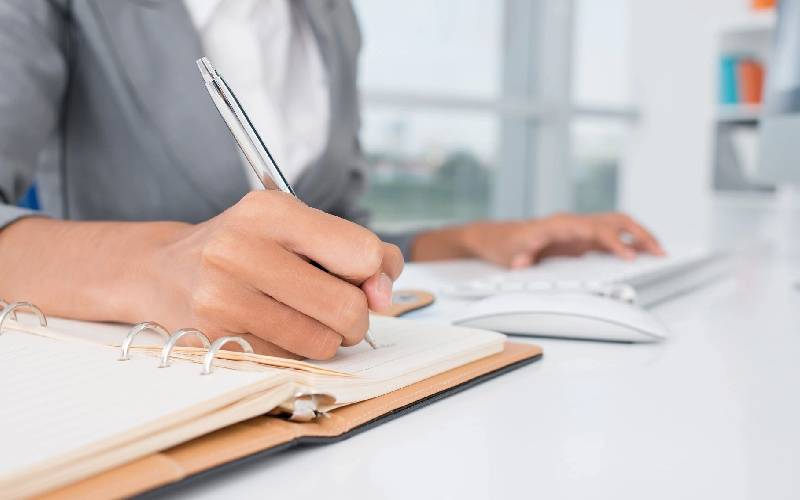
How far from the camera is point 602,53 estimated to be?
13.3ft

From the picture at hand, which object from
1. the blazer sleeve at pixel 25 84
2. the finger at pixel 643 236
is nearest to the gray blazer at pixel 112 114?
the blazer sleeve at pixel 25 84

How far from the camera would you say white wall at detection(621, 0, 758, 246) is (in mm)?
3744

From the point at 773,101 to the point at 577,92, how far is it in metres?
2.67

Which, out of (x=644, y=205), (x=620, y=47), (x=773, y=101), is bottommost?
(x=644, y=205)

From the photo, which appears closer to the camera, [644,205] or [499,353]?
[499,353]

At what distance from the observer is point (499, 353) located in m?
0.58

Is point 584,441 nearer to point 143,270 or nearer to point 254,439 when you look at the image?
point 254,439

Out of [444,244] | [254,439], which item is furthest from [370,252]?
[444,244]

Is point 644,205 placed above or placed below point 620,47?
below

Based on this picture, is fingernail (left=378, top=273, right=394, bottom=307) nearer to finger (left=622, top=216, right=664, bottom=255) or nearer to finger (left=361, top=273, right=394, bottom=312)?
finger (left=361, top=273, right=394, bottom=312)

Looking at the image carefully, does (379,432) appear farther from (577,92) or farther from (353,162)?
(577,92)

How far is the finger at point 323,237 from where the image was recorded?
458mm

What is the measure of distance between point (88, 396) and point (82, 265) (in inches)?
Answer: 10.3

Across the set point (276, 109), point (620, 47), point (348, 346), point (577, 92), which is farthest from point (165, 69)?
point (620, 47)
